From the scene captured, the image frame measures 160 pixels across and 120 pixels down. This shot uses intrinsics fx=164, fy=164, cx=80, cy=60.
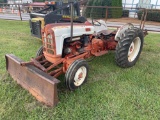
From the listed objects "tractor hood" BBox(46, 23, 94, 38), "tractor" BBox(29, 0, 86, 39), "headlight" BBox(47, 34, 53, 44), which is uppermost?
"tractor" BBox(29, 0, 86, 39)

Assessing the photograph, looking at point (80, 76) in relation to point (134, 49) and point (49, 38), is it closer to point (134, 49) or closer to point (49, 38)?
point (49, 38)

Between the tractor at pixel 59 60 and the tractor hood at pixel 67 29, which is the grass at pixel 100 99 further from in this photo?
the tractor hood at pixel 67 29

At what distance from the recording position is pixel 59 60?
3018 millimetres

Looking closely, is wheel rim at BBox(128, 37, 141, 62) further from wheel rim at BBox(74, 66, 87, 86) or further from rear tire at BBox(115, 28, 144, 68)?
wheel rim at BBox(74, 66, 87, 86)

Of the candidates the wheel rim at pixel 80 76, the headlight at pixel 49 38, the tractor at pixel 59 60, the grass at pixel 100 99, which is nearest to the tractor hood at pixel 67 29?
the tractor at pixel 59 60

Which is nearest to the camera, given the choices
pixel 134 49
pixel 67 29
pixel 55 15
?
pixel 67 29

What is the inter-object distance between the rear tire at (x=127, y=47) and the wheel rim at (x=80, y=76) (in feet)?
3.35

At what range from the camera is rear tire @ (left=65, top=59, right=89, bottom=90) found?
2.78 metres

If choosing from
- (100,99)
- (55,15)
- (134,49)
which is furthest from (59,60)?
(55,15)

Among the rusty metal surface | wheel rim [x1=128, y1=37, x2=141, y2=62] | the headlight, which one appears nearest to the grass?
the rusty metal surface

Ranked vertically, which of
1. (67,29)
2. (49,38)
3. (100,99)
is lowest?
(100,99)

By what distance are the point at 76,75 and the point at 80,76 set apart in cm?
13

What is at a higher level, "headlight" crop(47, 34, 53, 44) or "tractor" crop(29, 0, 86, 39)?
"tractor" crop(29, 0, 86, 39)

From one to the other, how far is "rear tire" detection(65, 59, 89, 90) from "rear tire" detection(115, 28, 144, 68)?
3.36ft
